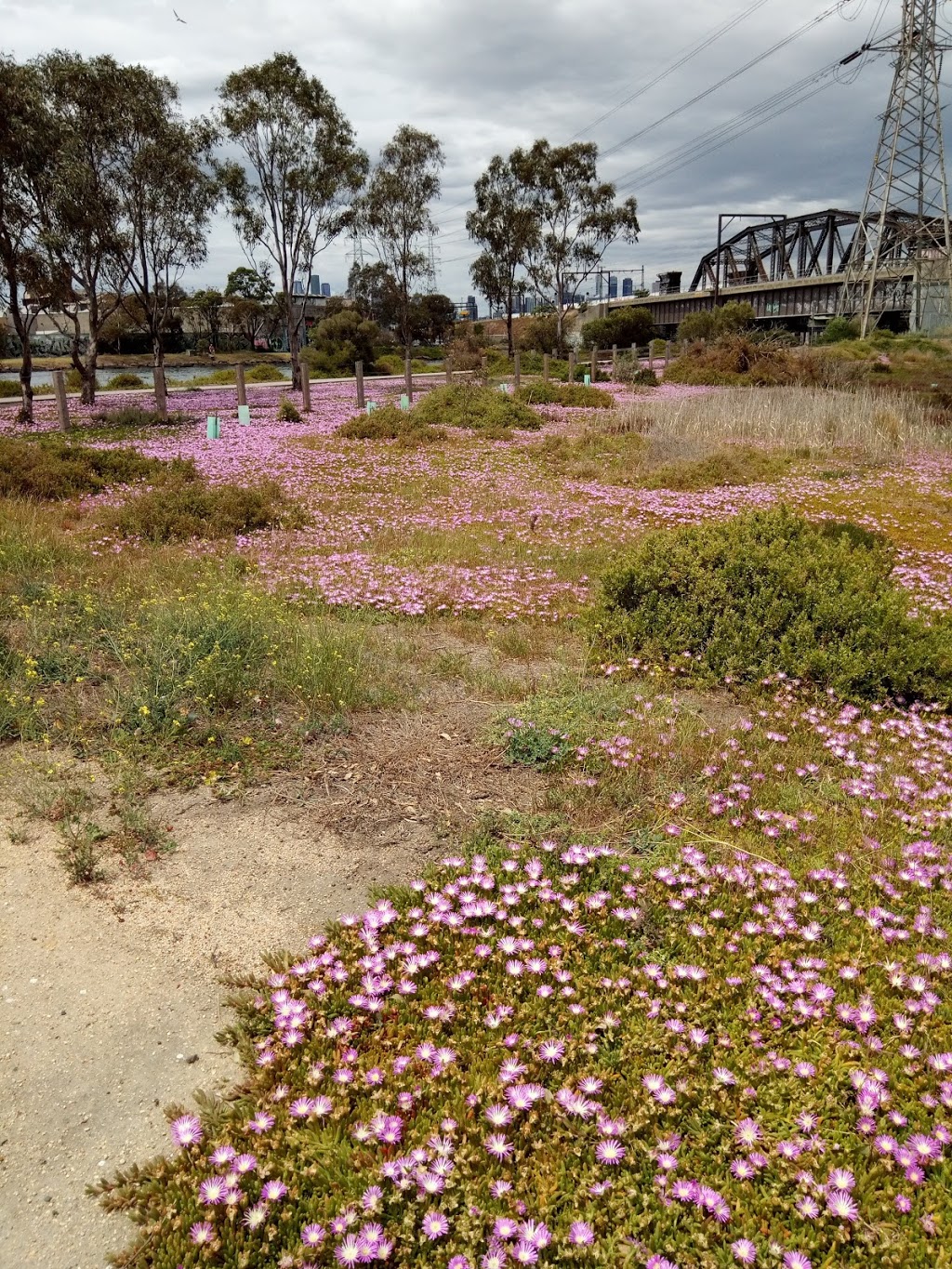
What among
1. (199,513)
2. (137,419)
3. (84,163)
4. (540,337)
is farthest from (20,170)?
(540,337)

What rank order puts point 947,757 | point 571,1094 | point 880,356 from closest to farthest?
point 571,1094 → point 947,757 → point 880,356

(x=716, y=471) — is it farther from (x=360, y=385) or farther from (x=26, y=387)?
(x=26, y=387)

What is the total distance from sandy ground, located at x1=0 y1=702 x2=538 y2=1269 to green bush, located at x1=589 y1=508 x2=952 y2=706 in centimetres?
205

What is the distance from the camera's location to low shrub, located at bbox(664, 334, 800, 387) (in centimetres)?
3381

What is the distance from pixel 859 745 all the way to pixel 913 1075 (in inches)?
106

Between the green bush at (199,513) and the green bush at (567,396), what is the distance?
1825 cm

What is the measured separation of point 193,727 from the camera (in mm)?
4992

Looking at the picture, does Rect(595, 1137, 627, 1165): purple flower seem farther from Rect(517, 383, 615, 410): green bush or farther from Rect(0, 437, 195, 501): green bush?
Rect(517, 383, 615, 410): green bush

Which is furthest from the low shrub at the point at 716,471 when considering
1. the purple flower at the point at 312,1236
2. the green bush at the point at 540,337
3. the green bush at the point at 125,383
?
the green bush at the point at 540,337

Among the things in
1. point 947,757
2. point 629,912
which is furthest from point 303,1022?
point 947,757

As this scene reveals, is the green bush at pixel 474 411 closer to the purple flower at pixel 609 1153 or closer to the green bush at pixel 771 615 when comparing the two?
the green bush at pixel 771 615

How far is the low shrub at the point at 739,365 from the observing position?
111 feet

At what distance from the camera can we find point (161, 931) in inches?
133

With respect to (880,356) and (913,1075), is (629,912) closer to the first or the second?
(913,1075)
